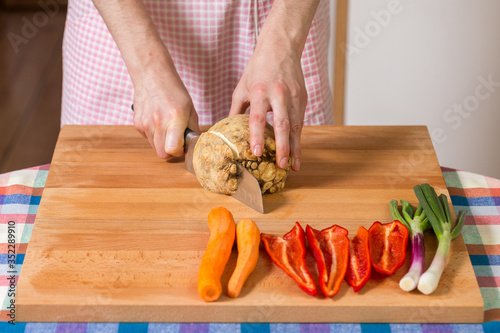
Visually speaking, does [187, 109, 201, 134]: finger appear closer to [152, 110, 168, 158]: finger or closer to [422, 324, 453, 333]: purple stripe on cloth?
[152, 110, 168, 158]: finger

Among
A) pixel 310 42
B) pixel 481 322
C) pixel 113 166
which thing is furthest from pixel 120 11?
pixel 481 322

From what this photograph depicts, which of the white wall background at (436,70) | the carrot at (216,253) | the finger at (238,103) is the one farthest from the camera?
the white wall background at (436,70)

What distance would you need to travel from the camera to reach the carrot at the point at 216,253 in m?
1.26

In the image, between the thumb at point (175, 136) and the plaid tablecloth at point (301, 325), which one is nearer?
the plaid tablecloth at point (301, 325)

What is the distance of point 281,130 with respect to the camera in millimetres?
1596

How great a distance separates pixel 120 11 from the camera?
1.79 meters

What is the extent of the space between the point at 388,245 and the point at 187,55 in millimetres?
1021

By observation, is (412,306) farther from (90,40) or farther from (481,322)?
(90,40)

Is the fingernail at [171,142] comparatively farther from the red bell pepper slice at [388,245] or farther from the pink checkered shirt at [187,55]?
the red bell pepper slice at [388,245]

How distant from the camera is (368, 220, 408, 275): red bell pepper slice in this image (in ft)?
4.40

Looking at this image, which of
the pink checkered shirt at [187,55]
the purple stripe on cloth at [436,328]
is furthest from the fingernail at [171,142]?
the purple stripe on cloth at [436,328]

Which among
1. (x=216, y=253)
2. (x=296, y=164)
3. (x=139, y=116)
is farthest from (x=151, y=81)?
(x=216, y=253)

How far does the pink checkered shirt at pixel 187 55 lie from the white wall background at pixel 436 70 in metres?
1.12

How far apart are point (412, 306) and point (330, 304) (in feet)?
0.56
